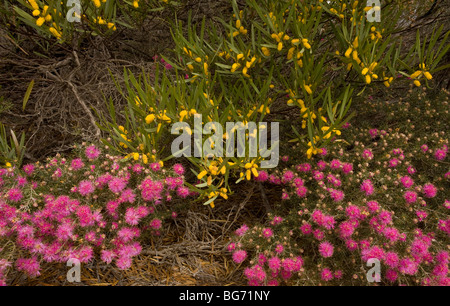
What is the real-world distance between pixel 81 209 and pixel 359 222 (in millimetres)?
1299

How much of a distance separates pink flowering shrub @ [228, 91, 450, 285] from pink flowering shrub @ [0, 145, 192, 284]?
508 millimetres

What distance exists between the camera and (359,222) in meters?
1.47

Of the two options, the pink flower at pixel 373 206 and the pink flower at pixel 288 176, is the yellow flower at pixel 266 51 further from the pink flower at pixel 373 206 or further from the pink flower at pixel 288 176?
the pink flower at pixel 373 206

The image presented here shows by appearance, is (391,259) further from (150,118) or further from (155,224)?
(150,118)

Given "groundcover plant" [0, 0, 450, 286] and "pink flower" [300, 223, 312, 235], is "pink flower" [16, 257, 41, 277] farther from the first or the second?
"pink flower" [300, 223, 312, 235]

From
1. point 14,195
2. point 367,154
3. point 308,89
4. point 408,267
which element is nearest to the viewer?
point 408,267

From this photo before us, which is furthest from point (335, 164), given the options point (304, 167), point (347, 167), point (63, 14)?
point (63, 14)

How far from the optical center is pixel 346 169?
1.59 metres

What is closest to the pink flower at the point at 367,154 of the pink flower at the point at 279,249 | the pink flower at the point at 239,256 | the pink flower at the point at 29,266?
the pink flower at the point at 279,249

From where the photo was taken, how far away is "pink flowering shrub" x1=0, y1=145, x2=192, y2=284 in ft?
4.47

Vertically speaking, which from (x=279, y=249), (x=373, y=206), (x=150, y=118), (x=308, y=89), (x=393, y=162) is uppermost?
(x=308, y=89)

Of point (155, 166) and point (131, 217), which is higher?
point (155, 166)

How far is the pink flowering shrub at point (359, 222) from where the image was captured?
1381 mm

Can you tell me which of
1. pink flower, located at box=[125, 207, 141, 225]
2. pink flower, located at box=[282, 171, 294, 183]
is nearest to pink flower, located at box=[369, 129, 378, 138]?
pink flower, located at box=[282, 171, 294, 183]
